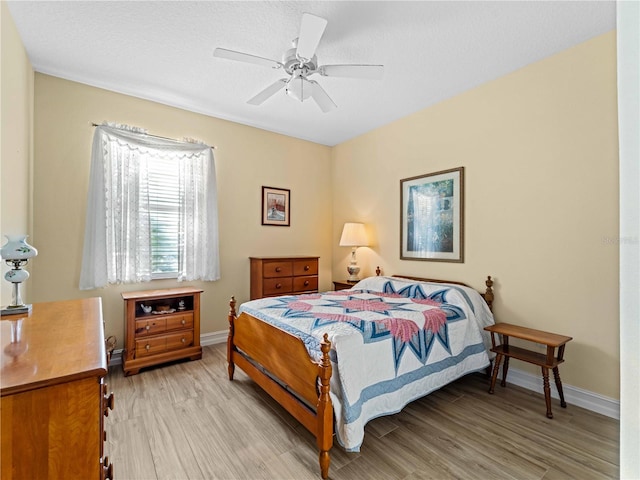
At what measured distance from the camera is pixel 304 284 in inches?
164

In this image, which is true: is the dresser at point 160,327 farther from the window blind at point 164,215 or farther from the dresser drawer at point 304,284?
the dresser drawer at point 304,284

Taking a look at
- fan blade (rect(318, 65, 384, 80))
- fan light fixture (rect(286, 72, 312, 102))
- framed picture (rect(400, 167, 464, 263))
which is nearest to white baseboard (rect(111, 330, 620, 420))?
framed picture (rect(400, 167, 464, 263))

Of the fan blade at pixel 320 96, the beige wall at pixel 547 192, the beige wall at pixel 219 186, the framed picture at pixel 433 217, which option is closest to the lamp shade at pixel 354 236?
the framed picture at pixel 433 217

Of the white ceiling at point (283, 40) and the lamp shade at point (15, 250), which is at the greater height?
the white ceiling at point (283, 40)

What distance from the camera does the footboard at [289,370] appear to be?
5.59 ft

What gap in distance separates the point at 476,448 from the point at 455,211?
6.90 feet

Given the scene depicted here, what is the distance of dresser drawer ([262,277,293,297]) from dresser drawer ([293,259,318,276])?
15 centimetres

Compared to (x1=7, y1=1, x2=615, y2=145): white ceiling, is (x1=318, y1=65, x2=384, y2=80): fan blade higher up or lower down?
lower down

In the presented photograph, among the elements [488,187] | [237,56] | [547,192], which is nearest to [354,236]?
[488,187]

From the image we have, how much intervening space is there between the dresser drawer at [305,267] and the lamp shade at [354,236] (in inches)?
18.6

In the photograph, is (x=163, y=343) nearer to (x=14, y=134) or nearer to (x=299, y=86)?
(x=14, y=134)

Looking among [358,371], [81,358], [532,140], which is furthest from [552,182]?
[81,358]

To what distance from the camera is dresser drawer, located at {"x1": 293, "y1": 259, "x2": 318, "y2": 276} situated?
4094mm

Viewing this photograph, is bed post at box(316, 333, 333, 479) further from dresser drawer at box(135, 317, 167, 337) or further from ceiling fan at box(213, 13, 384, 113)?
dresser drawer at box(135, 317, 167, 337)
